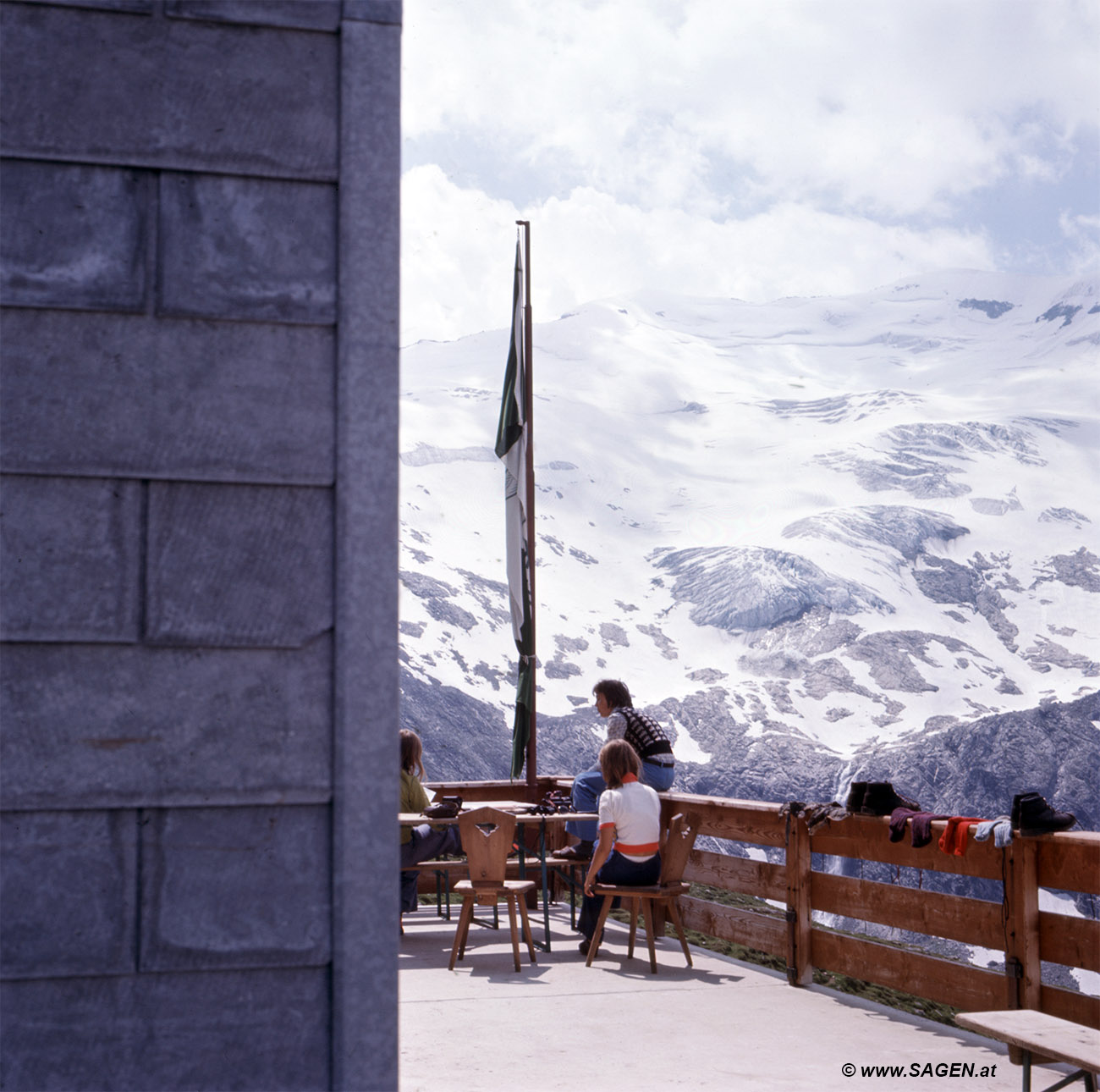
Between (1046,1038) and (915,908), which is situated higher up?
(1046,1038)

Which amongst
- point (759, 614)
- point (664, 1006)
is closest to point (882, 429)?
Result: point (759, 614)

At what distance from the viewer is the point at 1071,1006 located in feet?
14.9

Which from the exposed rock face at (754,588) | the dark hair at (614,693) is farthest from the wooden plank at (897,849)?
the exposed rock face at (754,588)

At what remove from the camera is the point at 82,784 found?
169cm

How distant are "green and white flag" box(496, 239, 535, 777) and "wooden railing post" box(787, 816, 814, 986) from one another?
2.42 m

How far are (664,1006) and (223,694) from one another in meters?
4.51

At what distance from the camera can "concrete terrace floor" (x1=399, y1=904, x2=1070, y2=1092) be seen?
4434mm

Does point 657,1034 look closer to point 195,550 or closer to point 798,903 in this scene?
point 798,903

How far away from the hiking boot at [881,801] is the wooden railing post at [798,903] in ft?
1.62

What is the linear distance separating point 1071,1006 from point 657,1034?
1.67 meters

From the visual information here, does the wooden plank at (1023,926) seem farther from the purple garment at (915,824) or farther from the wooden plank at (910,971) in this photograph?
the purple garment at (915,824)

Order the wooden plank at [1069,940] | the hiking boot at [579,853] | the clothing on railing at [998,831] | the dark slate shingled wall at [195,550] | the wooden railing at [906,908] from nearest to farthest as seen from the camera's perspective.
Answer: the dark slate shingled wall at [195,550] < the wooden plank at [1069,940] < the wooden railing at [906,908] < the clothing on railing at [998,831] < the hiking boot at [579,853]

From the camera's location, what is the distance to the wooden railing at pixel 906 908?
4602 mm

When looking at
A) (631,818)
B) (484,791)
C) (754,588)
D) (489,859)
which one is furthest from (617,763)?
(754,588)
